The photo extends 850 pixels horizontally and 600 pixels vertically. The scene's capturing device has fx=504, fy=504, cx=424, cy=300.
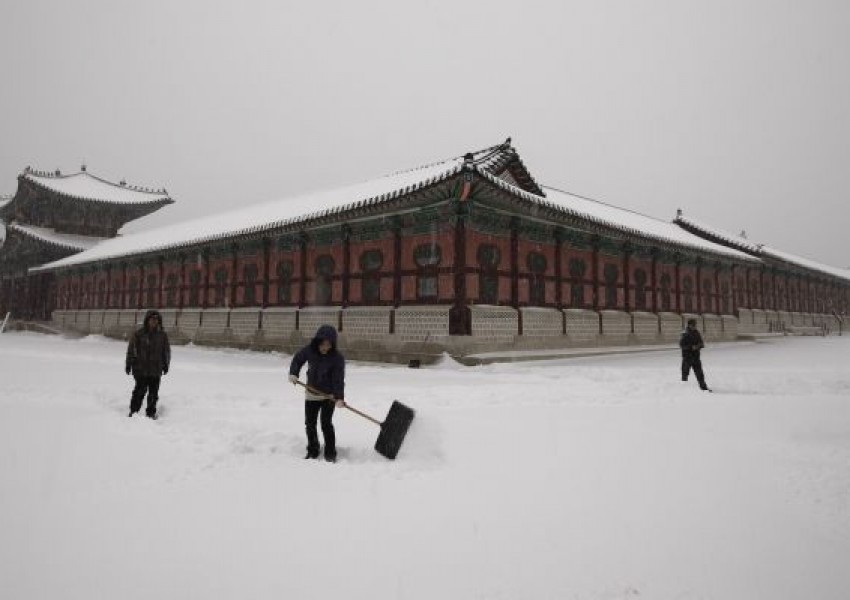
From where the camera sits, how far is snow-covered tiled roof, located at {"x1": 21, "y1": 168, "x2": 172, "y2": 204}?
32831mm

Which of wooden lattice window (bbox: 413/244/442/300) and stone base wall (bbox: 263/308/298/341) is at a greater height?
wooden lattice window (bbox: 413/244/442/300)

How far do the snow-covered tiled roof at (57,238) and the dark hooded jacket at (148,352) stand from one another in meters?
30.9

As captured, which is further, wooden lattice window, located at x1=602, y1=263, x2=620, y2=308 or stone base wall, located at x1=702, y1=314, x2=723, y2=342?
stone base wall, located at x1=702, y1=314, x2=723, y2=342

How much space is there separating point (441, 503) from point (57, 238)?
124 feet

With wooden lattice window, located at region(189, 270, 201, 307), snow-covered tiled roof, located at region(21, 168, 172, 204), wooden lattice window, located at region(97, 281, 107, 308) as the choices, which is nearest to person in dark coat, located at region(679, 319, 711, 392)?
wooden lattice window, located at region(189, 270, 201, 307)

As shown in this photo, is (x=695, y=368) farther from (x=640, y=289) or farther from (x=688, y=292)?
(x=688, y=292)

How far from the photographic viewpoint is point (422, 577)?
2697mm

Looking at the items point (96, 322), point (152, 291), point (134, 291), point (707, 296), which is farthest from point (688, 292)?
point (96, 322)

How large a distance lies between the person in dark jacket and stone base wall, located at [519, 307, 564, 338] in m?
9.79

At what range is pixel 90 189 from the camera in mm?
36031

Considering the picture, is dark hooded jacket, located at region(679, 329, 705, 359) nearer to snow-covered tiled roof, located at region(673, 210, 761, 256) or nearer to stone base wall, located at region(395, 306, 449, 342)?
stone base wall, located at region(395, 306, 449, 342)

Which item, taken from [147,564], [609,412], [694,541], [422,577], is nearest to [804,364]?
[609,412]

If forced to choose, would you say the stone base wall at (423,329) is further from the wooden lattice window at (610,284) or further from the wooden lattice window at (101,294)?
the wooden lattice window at (101,294)

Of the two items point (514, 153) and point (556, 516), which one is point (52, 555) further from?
point (514, 153)
